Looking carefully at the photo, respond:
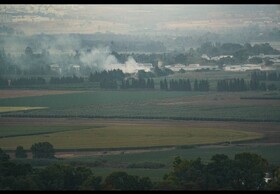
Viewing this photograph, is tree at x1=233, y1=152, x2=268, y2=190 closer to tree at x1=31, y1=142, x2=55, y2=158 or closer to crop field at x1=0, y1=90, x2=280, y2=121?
tree at x1=31, y1=142, x2=55, y2=158

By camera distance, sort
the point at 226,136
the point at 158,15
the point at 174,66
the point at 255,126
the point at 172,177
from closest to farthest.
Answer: the point at 172,177 → the point at 226,136 → the point at 255,126 → the point at 158,15 → the point at 174,66

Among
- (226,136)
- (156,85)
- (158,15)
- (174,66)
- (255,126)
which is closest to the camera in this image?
(226,136)

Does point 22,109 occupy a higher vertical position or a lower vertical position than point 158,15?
lower

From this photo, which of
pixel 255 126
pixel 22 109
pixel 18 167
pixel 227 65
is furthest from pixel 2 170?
pixel 227 65

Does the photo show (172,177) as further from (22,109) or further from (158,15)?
(158,15)

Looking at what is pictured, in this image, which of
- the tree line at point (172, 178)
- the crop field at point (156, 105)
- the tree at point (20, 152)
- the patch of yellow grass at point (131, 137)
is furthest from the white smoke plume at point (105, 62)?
the tree line at point (172, 178)

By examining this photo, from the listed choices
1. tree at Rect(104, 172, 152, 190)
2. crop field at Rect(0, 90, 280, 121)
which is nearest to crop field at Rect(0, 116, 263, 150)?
crop field at Rect(0, 90, 280, 121)

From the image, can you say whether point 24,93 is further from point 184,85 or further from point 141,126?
point 141,126
